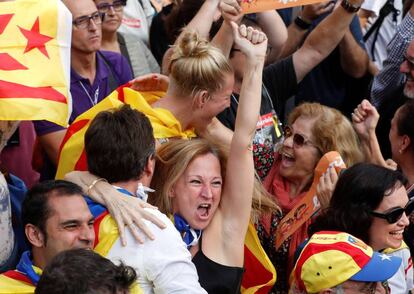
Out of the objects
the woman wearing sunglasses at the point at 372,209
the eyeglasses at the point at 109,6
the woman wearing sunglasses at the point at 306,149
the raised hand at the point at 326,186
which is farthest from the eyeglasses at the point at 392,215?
Result: the eyeglasses at the point at 109,6

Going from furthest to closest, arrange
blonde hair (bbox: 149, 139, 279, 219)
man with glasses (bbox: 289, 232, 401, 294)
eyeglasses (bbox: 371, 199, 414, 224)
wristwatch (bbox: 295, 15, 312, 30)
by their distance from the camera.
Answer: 1. wristwatch (bbox: 295, 15, 312, 30)
2. eyeglasses (bbox: 371, 199, 414, 224)
3. blonde hair (bbox: 149, 139, 279, 219)
4. man with glasses (bbox: 289, 232, 401, 294)

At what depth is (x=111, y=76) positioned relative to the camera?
5.59m

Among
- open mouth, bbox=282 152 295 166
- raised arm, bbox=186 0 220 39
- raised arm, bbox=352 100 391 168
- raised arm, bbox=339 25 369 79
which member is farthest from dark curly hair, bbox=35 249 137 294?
raised arm, bbox=339 25 369 79

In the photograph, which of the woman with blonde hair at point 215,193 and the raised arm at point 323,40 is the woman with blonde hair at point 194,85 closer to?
the woman with blonde hair at point 215,193

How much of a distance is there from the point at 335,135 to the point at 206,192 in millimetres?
1233

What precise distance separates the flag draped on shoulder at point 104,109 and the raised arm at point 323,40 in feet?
4.31

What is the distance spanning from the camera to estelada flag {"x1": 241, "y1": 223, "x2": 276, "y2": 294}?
4297 mm

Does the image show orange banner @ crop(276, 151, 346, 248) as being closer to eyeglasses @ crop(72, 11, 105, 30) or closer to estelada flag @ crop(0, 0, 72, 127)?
estelada flag @ crop(0, 0, 72, 127)

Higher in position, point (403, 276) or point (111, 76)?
point (111, 76)

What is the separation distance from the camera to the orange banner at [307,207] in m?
4.59

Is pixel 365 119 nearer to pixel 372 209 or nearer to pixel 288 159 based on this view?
pixel 288 159

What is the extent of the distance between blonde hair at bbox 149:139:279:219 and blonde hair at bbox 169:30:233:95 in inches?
16.9

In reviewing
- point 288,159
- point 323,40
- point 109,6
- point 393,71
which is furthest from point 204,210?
point 393,71

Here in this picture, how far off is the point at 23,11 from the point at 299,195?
5.71ft
